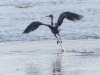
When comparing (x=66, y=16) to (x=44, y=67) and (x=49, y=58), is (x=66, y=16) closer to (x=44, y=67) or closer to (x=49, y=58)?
(x=49, y=58)

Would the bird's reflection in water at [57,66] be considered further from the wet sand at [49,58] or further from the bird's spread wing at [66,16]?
the bird's spread wing at [66,16]

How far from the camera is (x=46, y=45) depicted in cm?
1505

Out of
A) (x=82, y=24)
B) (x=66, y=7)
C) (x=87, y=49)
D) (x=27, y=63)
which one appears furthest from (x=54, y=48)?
(x=66, y=7)

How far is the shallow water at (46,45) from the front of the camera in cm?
1146

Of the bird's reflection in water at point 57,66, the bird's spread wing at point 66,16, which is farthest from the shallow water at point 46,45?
the bird's spread wing at point 66,16

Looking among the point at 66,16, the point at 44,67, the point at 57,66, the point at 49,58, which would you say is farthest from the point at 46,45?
the point at 44,67

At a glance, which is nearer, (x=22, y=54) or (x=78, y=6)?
(x=22, y=54)

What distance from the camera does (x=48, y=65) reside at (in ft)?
38.9

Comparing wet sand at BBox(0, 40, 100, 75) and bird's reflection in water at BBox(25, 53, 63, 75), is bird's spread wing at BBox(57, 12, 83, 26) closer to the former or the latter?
wet sand at BBox(0, 40, 100, 75)

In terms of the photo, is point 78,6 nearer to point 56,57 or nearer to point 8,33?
point 8,33

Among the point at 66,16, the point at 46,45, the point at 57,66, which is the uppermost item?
the point at 66,16

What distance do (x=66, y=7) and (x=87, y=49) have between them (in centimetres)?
1127

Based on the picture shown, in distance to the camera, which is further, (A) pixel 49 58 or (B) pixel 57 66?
(A) pixel 49 58

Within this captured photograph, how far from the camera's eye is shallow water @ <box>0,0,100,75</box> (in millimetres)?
11461
